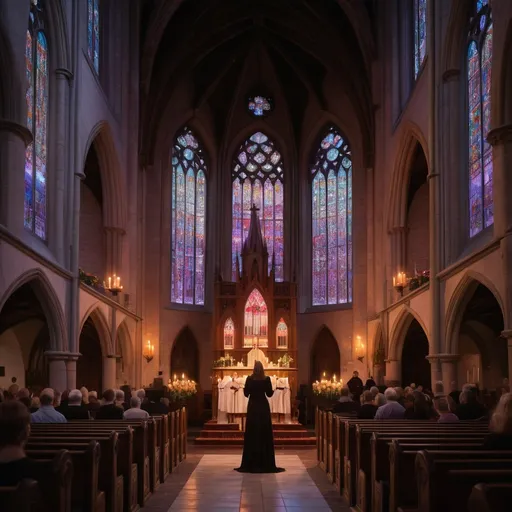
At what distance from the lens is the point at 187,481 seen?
1311 cm

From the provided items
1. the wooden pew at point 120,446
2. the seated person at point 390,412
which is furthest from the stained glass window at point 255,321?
the wooden pew at point 120,446

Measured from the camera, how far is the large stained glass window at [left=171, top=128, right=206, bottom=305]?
3259 centimetres

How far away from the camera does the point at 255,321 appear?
2853 centimetres

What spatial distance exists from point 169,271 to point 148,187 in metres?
3.44

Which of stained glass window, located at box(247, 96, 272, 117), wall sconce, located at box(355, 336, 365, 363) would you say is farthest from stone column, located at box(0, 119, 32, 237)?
stained glass window, located at box(247, 96, 272, 117)

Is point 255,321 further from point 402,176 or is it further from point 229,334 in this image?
point 402,176

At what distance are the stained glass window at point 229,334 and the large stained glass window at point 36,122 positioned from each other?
11.2 metres

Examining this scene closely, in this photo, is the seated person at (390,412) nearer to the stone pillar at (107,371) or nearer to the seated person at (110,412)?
the seated person at (110,412)

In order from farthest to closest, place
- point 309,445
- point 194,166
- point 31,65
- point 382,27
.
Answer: point 194,166
point 382,27
point 309,445
point 31,65

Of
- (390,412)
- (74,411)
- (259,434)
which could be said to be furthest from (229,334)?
(74,411)

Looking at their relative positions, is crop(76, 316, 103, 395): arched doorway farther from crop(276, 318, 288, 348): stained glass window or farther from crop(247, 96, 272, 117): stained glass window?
crop(247, 96, 272, 117): stained glass window

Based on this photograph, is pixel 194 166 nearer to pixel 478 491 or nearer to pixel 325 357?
pixel 325 357

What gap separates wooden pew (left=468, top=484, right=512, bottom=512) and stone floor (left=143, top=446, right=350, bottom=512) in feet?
20.4

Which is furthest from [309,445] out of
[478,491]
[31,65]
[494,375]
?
[478,491]
